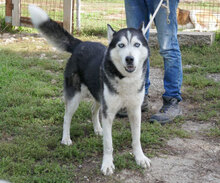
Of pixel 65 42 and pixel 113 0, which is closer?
pixel 65 42

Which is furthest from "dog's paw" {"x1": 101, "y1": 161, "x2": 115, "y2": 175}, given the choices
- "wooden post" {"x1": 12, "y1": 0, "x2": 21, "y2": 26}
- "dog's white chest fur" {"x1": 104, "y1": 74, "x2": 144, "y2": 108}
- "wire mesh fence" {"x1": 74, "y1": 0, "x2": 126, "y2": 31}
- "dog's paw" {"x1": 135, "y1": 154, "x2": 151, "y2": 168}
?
"wooden post" {"x1": 12, "y1": 0, "x2": 21, "y2": 26}

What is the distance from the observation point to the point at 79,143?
3512 millimetres

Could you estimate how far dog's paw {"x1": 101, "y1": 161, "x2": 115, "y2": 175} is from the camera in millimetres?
2998

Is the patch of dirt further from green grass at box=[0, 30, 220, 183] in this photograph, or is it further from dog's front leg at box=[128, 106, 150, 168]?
dog's front leg at box=[128, 106, 150, 168]

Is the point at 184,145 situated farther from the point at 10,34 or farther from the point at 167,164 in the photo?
the point at 10,34

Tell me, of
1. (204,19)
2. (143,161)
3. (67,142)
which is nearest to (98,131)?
(67,142)

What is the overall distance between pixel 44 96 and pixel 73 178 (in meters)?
2.11

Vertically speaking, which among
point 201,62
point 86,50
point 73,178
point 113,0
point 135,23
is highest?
point 113,0

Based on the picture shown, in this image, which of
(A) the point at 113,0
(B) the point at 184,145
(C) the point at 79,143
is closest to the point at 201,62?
(B) the point at 184,145

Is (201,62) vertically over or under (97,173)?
over

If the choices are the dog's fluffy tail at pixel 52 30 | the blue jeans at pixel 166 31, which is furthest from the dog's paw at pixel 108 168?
the blue jeans at pixel 166 31

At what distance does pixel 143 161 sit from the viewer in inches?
123

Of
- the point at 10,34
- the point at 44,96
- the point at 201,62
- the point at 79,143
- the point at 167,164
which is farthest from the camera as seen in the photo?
the point at 10,34

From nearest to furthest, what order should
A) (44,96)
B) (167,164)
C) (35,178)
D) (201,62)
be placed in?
1. (35,178)
2. (167,164)
3. (44,96)
4. (201,62)
